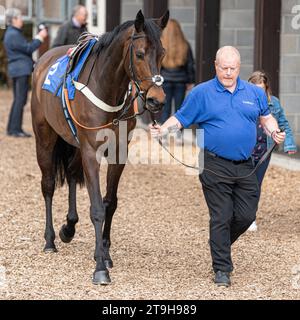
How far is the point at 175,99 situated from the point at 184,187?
3.35 m

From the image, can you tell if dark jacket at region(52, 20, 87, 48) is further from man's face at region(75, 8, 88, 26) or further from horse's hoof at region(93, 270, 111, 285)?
horse's hoof at region(93, 270, 111, 285)

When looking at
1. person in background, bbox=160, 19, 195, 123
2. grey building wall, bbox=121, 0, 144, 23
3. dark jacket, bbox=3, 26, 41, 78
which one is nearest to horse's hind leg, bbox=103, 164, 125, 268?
person in background, bbox=160, 19, 195, 123

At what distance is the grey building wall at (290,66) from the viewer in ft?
40.6

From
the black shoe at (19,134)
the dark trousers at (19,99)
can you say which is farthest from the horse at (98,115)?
the black shoe at (19,134)

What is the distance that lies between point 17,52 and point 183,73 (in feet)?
9.02

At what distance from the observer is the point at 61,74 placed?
7.92m

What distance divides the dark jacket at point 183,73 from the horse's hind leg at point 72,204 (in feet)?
19.4

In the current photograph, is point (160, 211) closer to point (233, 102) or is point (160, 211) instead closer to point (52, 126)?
point (52, 126)

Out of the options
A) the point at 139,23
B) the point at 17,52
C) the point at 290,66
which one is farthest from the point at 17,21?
the point at 139,23

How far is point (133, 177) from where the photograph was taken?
466 inches

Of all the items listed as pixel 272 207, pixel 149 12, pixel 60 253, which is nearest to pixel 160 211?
pixel 272 207

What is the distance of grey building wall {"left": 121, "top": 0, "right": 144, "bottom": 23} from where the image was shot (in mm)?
16844

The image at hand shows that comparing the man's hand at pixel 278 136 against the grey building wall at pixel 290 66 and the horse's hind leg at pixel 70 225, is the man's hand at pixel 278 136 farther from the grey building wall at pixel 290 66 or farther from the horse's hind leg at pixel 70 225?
the grey building wall at pixel 290 66
